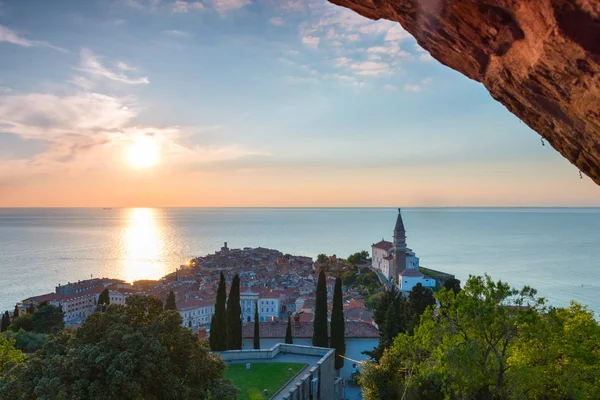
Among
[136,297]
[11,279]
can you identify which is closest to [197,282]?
[11,279]

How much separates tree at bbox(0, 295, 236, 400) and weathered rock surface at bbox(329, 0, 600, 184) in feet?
30.0

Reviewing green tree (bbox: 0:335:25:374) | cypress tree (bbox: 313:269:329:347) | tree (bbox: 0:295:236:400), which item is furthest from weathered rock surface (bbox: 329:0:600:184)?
cypress tree (bbox: 313:269:329:347)

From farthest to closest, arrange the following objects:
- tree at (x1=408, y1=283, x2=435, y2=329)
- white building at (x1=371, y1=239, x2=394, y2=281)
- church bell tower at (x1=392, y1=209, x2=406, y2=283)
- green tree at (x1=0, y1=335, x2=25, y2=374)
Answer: white building at (x1=371, y1=239, x2=394, y2=281), church bell tower at (x1=392, y1=209, x2=406, y2=283), tree at (x1=408, y1=283, x2=435, y2=329), green tree at (x1=0, y1=335, x2=25, y2=374)

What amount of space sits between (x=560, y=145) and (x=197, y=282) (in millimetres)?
69347

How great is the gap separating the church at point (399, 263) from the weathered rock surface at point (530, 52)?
51987 mm

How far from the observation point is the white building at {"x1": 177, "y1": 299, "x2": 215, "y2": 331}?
51.4 meters

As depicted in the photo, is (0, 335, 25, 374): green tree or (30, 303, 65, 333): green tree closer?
(0, 335, 25, 374): green tree

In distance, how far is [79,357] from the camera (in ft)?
34.1

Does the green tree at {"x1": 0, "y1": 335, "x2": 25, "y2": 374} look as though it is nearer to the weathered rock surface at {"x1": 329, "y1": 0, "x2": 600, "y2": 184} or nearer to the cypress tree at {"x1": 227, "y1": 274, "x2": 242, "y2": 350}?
the cypress tree at {"x1": 227, "y1": 274, "x2": 242, "y2": 350}

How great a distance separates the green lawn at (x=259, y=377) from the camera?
1644cm

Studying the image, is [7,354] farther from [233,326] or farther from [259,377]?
[233,326]

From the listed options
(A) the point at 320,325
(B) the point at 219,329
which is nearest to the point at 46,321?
(B) the point at 219,329

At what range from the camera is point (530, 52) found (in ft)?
16.3

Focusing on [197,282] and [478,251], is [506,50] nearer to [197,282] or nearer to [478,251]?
[197,282]
